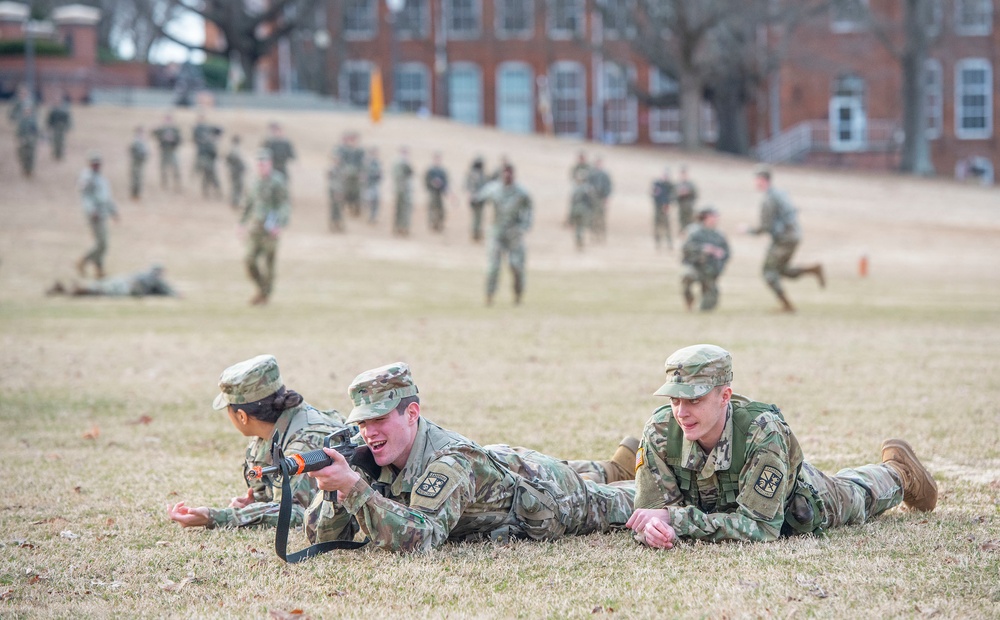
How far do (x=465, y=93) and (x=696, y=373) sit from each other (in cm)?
5938

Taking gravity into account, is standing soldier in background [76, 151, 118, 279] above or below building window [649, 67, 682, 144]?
below

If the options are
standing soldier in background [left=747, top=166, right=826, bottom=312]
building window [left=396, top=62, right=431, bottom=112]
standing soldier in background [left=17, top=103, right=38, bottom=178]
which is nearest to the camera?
standing soldier in background [left=747, top=166, right=826, bottom=312]

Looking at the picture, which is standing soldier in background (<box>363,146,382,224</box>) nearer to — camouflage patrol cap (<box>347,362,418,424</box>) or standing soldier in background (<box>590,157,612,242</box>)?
standing soldier in background (<box>590,157,612,242</box>)

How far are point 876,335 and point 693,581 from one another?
35.5 feet

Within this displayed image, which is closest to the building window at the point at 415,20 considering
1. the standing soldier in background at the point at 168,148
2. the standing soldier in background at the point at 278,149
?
the standing soldier in background at the point at 168,148

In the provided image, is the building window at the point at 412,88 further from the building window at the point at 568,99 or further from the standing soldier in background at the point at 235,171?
the standing soldier in background at the point at 235,171

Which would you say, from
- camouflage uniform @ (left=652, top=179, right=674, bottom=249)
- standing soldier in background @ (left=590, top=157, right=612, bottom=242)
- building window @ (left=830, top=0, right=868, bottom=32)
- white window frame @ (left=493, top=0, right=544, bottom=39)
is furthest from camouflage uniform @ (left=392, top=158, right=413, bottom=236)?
white window frame @ (left=493, top=0, right=544, bottom=39)

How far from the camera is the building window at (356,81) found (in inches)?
2518

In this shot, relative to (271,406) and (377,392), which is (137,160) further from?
(377,392)

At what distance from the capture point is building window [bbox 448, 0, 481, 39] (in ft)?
206

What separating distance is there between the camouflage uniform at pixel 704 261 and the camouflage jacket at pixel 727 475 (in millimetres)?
12483

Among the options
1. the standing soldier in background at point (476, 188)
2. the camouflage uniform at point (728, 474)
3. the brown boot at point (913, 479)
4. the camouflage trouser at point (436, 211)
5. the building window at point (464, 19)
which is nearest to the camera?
the camouflage uniform at point (728, 474)

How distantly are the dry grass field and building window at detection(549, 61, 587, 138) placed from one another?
28614mm

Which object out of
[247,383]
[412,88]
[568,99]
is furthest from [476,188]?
[412,88]
